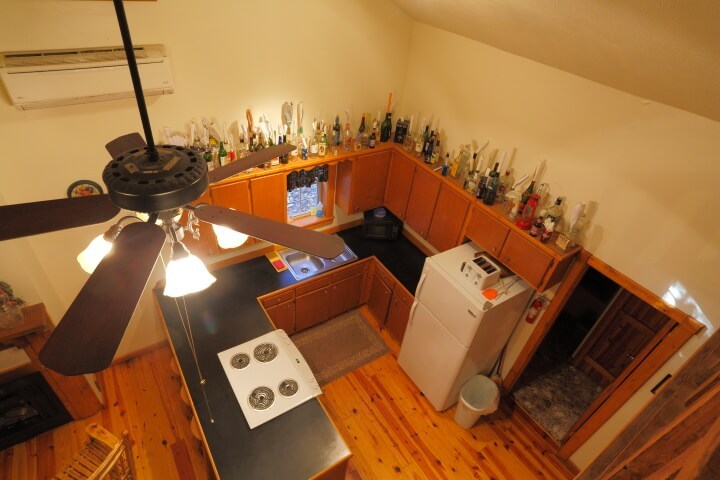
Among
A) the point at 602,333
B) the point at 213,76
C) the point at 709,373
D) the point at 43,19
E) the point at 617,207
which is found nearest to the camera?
the point at 709,373

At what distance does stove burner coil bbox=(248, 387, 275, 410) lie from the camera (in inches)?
103

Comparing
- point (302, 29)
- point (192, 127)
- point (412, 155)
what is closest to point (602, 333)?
point (412, 155)

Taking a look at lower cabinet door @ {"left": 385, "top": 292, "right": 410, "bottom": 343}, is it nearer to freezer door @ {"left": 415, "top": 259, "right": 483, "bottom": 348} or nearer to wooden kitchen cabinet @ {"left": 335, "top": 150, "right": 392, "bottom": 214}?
freezer door @ {"left": 415, "top": 259, "right": 483, "bottom": 348}

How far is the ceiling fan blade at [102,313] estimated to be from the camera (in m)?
0.76

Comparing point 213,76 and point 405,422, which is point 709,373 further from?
point 213,76

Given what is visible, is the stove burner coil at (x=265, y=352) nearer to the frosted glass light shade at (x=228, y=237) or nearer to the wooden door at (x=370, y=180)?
the wooden door at (x=370, y=180)

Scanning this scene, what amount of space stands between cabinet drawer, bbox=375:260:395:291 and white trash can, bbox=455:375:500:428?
1.11m

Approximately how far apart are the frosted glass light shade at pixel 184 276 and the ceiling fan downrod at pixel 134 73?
0.30 m

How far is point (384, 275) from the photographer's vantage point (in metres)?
3.88

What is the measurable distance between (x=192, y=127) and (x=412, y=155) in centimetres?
182

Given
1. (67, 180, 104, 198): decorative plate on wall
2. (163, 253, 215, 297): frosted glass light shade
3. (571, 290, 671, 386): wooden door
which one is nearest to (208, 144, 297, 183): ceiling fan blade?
(163, 253, 215, 297): frosted glass light shade

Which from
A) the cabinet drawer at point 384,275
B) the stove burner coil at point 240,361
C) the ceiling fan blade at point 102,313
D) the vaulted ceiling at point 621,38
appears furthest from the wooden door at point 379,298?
the ceiling fan blade at point 102,313

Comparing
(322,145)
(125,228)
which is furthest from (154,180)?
(322,145)

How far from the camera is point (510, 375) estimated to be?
349 cm
